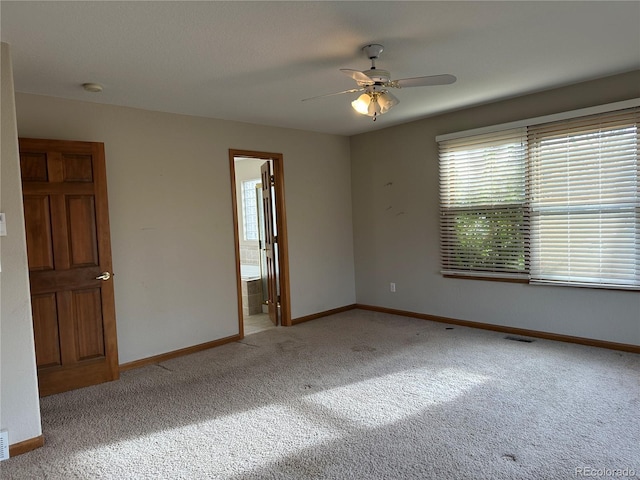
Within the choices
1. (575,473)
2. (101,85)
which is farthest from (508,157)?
(101,85)

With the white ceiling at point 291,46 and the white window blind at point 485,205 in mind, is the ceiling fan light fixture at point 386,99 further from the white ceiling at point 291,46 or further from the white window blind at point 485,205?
the white window blind at point 485,205

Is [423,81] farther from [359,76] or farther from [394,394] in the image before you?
[394,394]

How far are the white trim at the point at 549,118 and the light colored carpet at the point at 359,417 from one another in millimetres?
2170

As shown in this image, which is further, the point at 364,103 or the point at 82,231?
the point at 82,231

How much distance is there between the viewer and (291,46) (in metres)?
2.75

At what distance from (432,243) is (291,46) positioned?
3138 mm

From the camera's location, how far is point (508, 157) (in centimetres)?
443

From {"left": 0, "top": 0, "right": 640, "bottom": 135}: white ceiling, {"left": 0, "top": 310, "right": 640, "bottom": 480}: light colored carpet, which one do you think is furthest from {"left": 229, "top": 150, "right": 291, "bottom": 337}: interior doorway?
{"left": 0, "top": 0, "right": 640, "bottom": 135}: white ceiling

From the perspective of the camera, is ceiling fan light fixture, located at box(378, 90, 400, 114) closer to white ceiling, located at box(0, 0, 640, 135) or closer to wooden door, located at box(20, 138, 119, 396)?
white ceiling, located at box(0, 0, 640, 135)

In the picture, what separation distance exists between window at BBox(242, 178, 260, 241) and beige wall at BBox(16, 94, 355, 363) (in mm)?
2365

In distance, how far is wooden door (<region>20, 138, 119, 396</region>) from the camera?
326 cm

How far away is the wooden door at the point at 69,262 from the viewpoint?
326cm

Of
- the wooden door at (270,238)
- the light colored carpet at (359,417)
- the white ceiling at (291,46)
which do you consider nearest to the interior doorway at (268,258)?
the wooden door at (270,238)

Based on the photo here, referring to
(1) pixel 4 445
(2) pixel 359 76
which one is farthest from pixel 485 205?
(1) pixel 4 445
